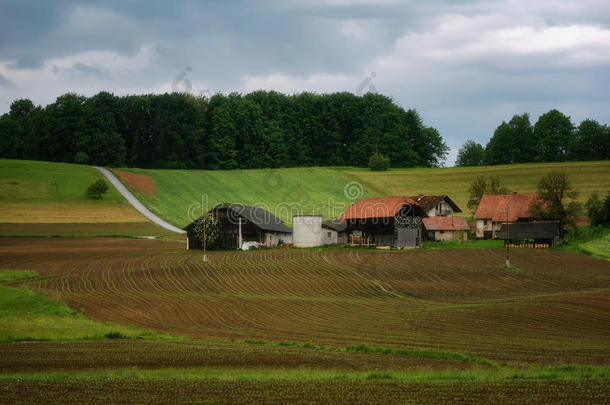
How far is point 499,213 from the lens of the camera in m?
70.8

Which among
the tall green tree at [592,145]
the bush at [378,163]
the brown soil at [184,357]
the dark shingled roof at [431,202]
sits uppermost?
the tall green tree at [592,145]

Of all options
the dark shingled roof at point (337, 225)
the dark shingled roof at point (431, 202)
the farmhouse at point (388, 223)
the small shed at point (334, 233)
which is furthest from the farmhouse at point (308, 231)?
the dark shingled roof at point (431, 202)

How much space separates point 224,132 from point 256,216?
2296 inches

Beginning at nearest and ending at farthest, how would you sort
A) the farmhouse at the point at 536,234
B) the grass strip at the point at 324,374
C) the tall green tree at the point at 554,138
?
the grass strip at the point at 324,374
the farmhouse at the point at 536,234
the tall green tree at the point at 554,138

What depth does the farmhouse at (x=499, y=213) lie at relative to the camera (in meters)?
69.9

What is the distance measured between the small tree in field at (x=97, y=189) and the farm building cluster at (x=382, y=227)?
27.5m

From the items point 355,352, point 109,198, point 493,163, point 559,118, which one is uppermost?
point 559,118

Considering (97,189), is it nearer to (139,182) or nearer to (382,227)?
(139,182)

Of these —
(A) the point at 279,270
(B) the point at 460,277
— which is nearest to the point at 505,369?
(B) the point at 460,277

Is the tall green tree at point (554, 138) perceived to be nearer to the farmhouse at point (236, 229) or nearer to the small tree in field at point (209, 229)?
the farmhouse at point (236, 229)

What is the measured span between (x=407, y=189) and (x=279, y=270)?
60.1m

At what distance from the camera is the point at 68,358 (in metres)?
19.1

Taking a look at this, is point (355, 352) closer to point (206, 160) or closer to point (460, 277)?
point (460, 277)

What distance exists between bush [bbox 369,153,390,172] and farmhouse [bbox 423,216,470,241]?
48474 millimetres
